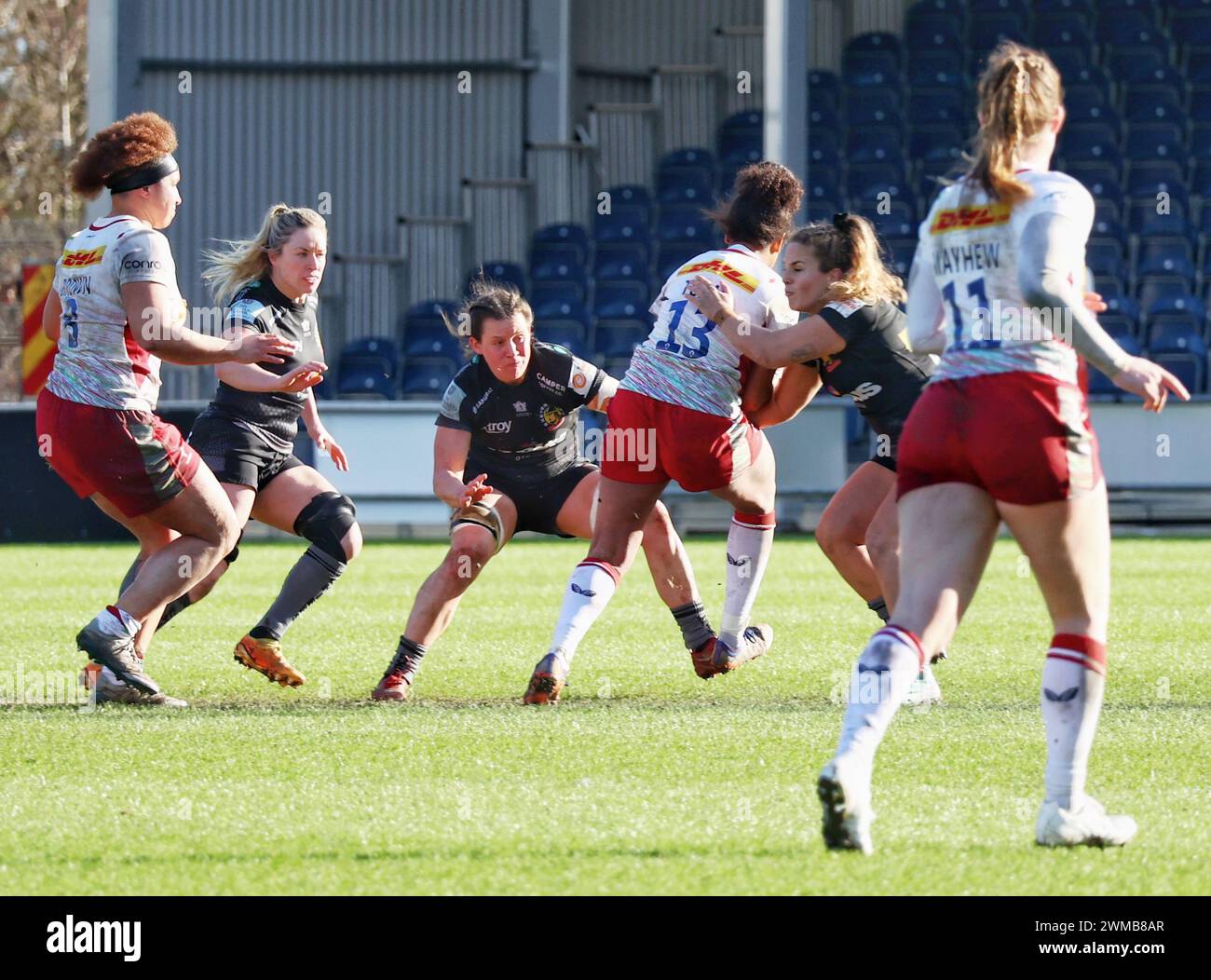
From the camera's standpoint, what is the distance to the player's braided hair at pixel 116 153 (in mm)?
6414

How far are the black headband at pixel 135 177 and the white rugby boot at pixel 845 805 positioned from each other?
11.9 feet

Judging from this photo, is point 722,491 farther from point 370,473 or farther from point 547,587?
point 370,473

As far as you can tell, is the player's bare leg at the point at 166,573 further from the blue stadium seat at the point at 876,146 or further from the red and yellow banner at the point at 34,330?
the blue stadium seat at the point at 876,146

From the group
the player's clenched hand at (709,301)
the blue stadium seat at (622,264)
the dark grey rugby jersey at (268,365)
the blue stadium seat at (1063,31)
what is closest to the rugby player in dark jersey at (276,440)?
the dark grey rugby jersey at (268,365)

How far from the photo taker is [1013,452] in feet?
13.1

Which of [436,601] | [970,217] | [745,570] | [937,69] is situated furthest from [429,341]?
[970,217]

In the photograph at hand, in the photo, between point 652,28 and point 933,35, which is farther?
point 652,28

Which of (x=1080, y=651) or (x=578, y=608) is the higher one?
(x=1080, y=651)

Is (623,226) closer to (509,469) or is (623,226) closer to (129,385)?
(509,469)

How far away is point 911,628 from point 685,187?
60.2 ft

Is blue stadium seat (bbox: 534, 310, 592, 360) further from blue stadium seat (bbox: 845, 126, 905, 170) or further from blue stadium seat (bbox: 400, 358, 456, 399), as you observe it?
blue stadium seat (bbox: 845, 126, 905, 170)

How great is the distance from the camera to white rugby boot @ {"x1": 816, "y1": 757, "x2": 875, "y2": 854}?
3947mm

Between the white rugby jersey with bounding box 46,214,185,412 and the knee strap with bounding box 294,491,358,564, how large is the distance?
898 mm
